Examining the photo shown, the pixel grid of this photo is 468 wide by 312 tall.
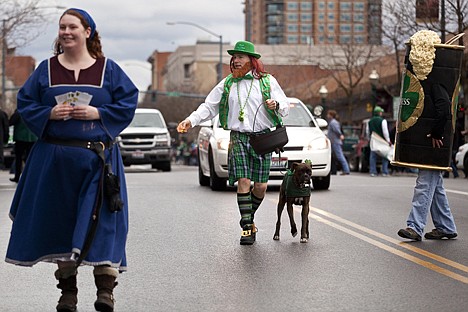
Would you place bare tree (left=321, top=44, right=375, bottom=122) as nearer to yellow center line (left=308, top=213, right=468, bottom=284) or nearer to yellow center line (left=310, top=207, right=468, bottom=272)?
yellow center line (left=310, top=207, right=468, bottom=272)

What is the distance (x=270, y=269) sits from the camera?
896 centimetres

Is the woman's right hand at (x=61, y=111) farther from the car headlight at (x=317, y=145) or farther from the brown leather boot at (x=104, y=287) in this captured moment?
the car headlight at (x=317, y=145)

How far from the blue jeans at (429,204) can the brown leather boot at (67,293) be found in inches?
182

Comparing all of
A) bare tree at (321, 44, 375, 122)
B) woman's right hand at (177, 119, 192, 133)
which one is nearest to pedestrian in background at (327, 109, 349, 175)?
woman's right hand at (177, 119, 192, 133)

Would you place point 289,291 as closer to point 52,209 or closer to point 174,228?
point 52,209

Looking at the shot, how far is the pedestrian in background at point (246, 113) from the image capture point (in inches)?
424

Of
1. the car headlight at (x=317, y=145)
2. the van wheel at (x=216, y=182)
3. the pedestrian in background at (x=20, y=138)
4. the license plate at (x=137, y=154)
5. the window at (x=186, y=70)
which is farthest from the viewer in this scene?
the window at (x=186, y=70)

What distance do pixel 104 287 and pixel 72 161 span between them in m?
0.79

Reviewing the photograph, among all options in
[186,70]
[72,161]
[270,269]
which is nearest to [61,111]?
[72,161]

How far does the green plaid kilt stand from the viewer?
10805 millimetres

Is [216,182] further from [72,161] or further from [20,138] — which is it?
[72,161]

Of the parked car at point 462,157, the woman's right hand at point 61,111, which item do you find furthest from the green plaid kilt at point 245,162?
the parked car at point 462,157

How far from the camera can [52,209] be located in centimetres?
677

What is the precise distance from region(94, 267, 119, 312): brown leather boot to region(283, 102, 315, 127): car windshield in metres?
12.4
